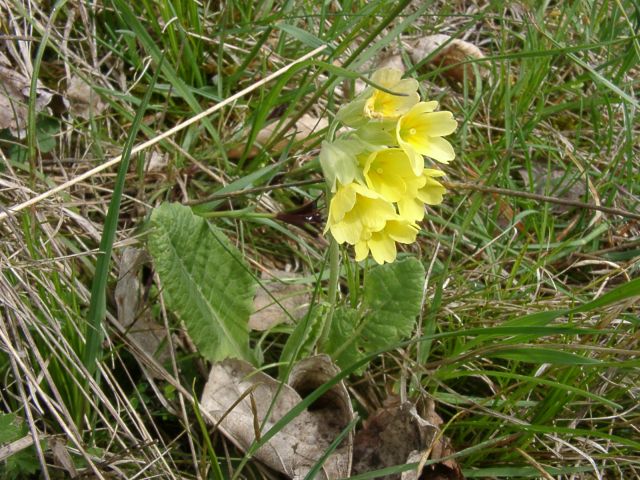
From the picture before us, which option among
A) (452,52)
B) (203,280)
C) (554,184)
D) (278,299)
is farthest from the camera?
(452,52)

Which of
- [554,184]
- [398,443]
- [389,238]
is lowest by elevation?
[398,443]

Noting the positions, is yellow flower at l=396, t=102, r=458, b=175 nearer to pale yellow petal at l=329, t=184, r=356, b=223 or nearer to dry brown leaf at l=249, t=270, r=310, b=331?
pale yellow petal at l=329, t=184, r=356, b=223

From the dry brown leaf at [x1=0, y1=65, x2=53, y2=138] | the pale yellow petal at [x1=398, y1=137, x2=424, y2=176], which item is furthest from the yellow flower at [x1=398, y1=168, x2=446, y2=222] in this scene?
the dry brown leaf at [x1=0, y1=65, x2=53, y2=138]

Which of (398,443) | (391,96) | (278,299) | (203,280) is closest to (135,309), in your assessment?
(203,280)

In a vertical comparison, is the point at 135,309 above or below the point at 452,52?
below

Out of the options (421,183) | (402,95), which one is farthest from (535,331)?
(402,95)

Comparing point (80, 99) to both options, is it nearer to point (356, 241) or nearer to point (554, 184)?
point (356, 241)

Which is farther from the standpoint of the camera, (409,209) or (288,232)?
(288,232)
